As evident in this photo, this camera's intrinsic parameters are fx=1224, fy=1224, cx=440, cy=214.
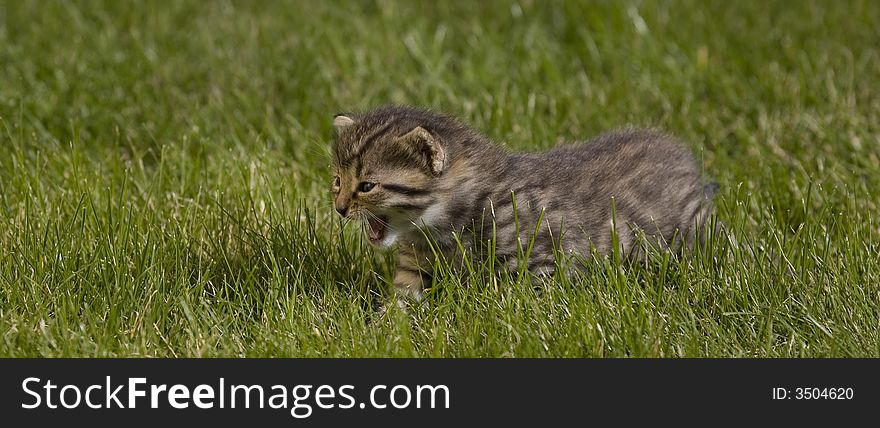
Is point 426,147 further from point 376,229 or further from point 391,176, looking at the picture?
point 376,229

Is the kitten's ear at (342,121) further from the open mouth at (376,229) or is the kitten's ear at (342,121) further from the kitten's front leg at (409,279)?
the kitten's front leg at (409,279)

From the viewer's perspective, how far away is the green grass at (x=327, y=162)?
5293 mm

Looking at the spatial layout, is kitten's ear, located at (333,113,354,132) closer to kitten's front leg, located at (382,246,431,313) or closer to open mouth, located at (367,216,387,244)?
open mouth, located at (367,216,387,244)

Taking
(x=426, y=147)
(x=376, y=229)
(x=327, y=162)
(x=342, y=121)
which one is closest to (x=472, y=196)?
(x=426, y=147)

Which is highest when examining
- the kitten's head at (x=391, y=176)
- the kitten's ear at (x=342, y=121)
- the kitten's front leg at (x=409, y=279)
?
the kitten's ear at (x=342, y=121)

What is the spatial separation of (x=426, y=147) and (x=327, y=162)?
7.09 feet

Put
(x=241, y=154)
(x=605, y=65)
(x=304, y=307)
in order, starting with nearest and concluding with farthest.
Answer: (x=304, y=307) → (x=241, y=154) → (x=605, y=65)

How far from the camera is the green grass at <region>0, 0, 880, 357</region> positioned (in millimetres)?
5293

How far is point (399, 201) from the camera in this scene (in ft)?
18.2

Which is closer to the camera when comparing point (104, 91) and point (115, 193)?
point (115, 193)

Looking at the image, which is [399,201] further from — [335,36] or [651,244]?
→ [335,36]

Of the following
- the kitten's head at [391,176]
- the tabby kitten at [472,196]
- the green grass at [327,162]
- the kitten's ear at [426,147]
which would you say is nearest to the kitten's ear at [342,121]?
the tabby kitten at [472,196]
